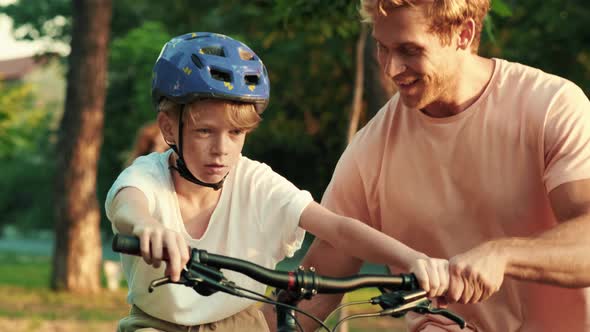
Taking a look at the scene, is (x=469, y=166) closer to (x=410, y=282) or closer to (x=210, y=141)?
(x=210, y=141)

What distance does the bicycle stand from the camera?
2.81 metres

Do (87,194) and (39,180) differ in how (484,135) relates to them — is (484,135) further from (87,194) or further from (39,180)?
(39,180)

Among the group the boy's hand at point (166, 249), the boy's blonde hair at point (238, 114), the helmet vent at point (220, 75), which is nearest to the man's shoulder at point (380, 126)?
the boy's blonde hair at point (238, 114)

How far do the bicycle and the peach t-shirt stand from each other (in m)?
0.94

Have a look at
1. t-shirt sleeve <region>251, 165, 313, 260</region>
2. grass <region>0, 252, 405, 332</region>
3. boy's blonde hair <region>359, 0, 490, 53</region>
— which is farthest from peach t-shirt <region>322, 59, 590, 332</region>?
grass <region>0, 252, 405, 332</region>

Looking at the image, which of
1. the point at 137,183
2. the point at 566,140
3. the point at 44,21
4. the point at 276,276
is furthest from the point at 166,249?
the point at 44,21

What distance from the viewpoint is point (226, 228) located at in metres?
3.75

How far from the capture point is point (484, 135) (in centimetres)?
388

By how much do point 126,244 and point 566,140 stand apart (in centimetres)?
158

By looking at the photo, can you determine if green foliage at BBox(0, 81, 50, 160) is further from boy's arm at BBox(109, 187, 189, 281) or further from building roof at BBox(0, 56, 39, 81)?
building roof at BBox(0, 56, 39, 81)

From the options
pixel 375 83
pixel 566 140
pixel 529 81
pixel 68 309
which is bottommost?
pixel 68 309

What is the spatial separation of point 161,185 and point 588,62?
15.7 m

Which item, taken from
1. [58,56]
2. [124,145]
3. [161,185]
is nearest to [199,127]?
[161,185]

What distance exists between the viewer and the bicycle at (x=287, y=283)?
2812 mm
